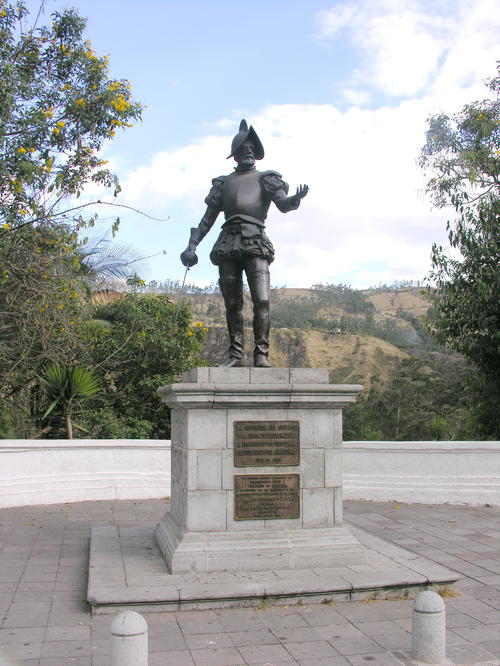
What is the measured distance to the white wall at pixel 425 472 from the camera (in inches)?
379

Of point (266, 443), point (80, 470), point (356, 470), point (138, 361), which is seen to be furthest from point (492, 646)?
point (138, 361)

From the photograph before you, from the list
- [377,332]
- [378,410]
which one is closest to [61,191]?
[378,410]

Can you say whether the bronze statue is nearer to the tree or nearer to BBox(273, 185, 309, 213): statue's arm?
BBox(273, 185, 309, 213): statue's arm

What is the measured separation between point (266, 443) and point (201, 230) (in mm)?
2360

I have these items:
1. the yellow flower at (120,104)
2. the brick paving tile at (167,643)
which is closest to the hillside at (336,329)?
the yellow flower at (120,104)

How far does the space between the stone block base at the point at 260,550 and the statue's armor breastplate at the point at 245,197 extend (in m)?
2.95

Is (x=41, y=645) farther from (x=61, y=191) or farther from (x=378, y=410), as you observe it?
(x=378, y=410)

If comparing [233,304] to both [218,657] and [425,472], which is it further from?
[425,472]

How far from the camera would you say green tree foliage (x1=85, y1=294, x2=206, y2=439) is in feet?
39.8

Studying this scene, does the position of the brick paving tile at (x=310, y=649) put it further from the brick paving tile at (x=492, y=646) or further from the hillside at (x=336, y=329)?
the hillside at (x=336, y=329)

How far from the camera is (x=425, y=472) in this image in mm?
9758

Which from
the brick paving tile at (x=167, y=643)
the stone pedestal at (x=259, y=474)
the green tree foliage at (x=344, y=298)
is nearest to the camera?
the brick paving tile at (x=167, y=643)

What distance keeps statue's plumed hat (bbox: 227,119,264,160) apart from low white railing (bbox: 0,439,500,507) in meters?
4.99

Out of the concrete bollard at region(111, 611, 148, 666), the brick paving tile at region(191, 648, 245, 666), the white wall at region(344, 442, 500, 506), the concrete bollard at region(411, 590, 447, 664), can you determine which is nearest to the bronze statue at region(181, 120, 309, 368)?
the brick paving tile at region(191, 648, 245, 666)
